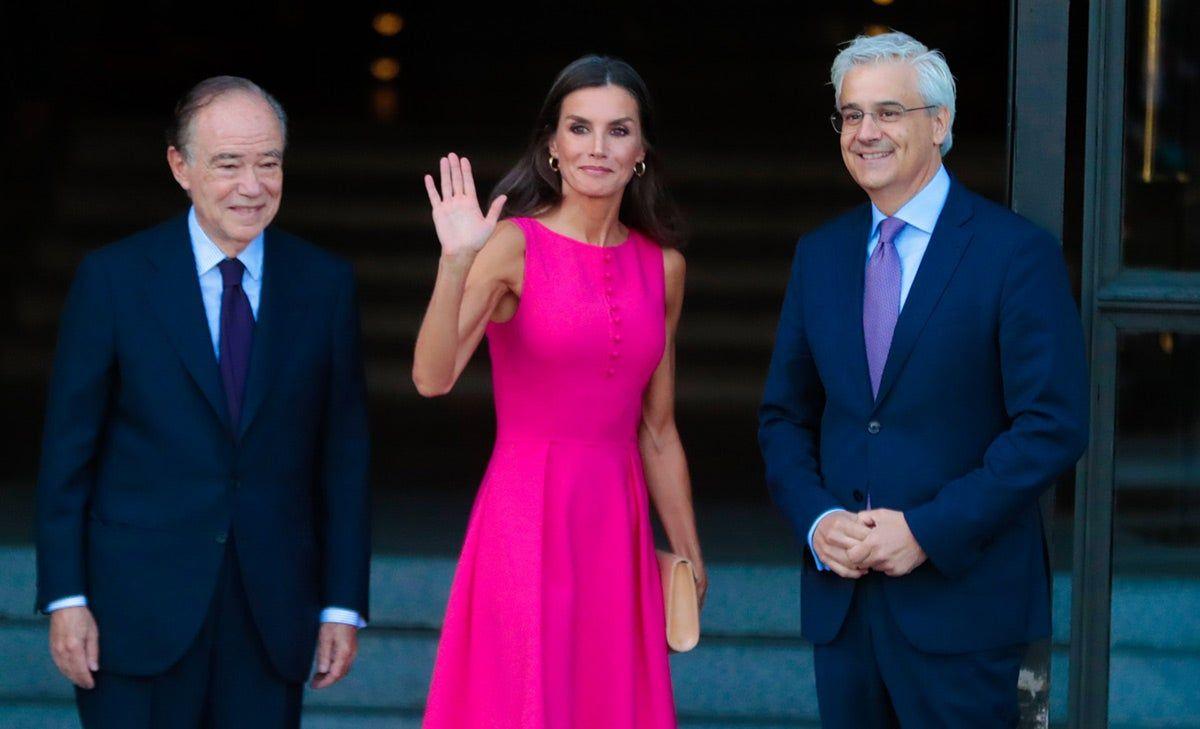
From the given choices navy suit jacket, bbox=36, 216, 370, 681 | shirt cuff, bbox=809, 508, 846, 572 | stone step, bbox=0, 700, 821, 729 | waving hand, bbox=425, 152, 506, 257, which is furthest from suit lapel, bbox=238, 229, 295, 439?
stone step, bbox=0, 700, 821, 729

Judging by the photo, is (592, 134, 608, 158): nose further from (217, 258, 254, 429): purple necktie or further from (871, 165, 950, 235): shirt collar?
(217, 258, 254, 429): purple necktie

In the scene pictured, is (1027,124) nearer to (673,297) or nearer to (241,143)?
(673,297)

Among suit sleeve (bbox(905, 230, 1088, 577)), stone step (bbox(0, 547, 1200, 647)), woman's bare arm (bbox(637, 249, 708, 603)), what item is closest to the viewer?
suit sleeve (bbox(905, 230, 1088, 577))

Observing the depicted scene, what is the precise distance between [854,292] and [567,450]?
0.61 metres

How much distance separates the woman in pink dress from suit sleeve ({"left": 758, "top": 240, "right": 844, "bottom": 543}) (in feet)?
0.94

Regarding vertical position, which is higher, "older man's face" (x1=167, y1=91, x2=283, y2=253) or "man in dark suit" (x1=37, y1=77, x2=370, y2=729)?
"older man's face" (x1=167, y1=91, x2=283, y2=253)

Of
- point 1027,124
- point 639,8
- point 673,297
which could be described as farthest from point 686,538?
point 639,8

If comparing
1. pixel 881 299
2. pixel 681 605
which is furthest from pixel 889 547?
pixel 681 605

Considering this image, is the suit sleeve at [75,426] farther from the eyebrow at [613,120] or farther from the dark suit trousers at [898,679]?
the dark suit trousers at [898,679]

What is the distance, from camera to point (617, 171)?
3.24 meters

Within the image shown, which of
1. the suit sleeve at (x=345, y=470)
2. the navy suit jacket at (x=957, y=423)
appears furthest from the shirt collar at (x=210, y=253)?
the navy suit jacket at (x=957, y=423)

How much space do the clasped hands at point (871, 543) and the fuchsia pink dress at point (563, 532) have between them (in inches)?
19.9

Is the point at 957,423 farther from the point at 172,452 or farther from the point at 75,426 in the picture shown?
the point at 75,426

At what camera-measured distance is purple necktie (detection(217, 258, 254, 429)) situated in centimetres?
294
